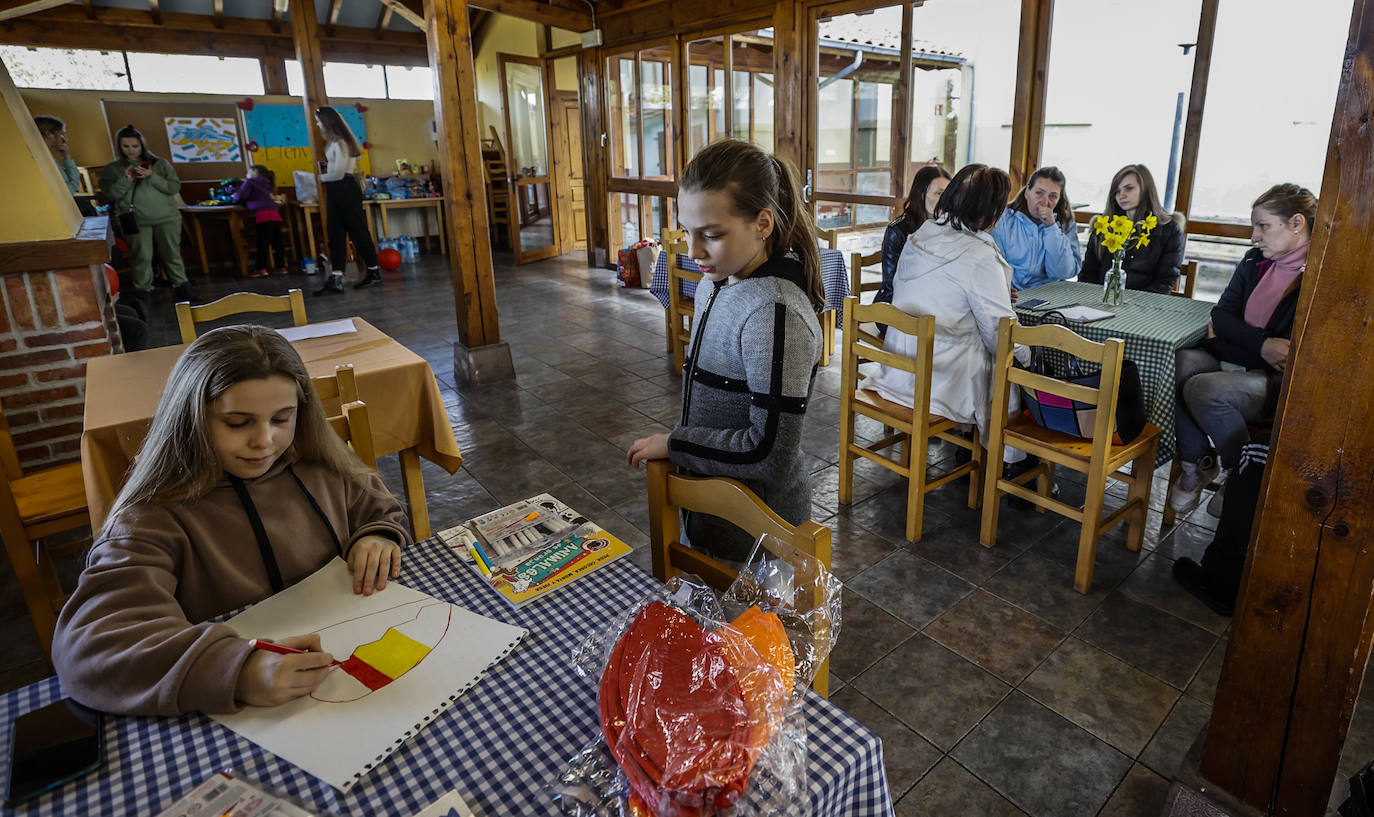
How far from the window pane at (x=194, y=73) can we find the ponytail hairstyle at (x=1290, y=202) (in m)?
10.5

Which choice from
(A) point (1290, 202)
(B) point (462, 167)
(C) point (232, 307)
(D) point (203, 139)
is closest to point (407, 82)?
(D) point (203, 139)

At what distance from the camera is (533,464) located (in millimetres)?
3428

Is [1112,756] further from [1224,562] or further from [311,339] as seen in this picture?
[311,339]

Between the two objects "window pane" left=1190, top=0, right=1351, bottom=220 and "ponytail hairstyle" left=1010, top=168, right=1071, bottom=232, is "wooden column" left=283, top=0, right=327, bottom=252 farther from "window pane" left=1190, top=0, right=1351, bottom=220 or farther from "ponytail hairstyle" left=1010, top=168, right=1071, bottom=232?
"window pane" left=1190, top=0, right=1351, bottom=220

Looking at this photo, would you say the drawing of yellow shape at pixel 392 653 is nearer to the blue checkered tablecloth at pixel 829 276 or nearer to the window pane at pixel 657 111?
the blue checkered tablecloth at pixel 829 276

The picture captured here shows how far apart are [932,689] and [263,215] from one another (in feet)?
27.8

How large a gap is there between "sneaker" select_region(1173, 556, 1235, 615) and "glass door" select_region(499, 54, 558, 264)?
740 cm

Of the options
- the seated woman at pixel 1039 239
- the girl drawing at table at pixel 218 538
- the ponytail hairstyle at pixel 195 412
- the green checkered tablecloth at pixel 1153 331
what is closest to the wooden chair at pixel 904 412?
the green checkered tablecloth at pixel 1153 331

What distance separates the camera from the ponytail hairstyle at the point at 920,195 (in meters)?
3.49

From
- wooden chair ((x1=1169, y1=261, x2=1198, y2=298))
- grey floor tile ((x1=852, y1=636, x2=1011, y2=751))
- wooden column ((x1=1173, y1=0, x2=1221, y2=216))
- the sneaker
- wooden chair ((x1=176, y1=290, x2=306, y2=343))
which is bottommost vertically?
grey floor tile ((x1=852, y1=636, x2=1011, y2=751))

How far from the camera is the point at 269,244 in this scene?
27.8ft

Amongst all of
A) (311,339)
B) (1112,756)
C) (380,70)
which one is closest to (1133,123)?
(1112,756)

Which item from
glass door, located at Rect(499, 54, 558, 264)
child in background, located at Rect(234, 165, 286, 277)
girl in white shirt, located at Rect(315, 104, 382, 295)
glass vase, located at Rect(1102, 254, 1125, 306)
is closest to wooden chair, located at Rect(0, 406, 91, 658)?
glass vase, located at Rect(1102, 254, 1125, 306)

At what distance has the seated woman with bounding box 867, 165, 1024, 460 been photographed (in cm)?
265
